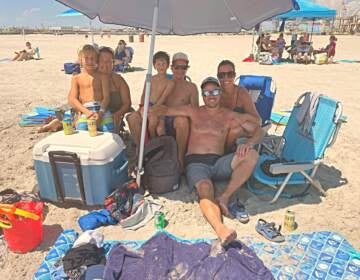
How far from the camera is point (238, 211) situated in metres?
3.36

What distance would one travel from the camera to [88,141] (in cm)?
333

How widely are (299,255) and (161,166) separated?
1604 millimetres

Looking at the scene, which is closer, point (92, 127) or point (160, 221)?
point (160, 221)

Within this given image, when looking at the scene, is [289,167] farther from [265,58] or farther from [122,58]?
[265,58]

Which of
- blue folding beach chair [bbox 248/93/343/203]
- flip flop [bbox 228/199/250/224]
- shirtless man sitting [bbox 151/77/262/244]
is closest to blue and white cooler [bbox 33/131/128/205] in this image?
shirtless man sitting [bbox 151/77/262/244]

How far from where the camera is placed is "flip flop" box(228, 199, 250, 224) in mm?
3244

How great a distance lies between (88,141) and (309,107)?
2528 mm

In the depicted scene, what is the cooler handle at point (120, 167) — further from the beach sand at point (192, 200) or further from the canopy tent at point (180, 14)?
the beach sand at point (192, 200)

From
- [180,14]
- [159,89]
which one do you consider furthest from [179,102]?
[180,14]

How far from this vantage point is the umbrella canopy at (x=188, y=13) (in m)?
3.37

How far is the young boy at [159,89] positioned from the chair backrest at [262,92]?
1421 millimetres

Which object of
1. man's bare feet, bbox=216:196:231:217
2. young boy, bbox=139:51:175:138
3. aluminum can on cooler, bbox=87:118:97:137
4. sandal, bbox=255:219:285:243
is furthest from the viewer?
young boy, bbox=139:51:175:138

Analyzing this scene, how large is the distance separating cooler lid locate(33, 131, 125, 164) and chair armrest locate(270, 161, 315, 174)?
1.56 metres

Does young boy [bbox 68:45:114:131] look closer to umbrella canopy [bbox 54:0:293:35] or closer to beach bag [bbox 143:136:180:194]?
umbrella canopy [bbox 54:0:293:35]
